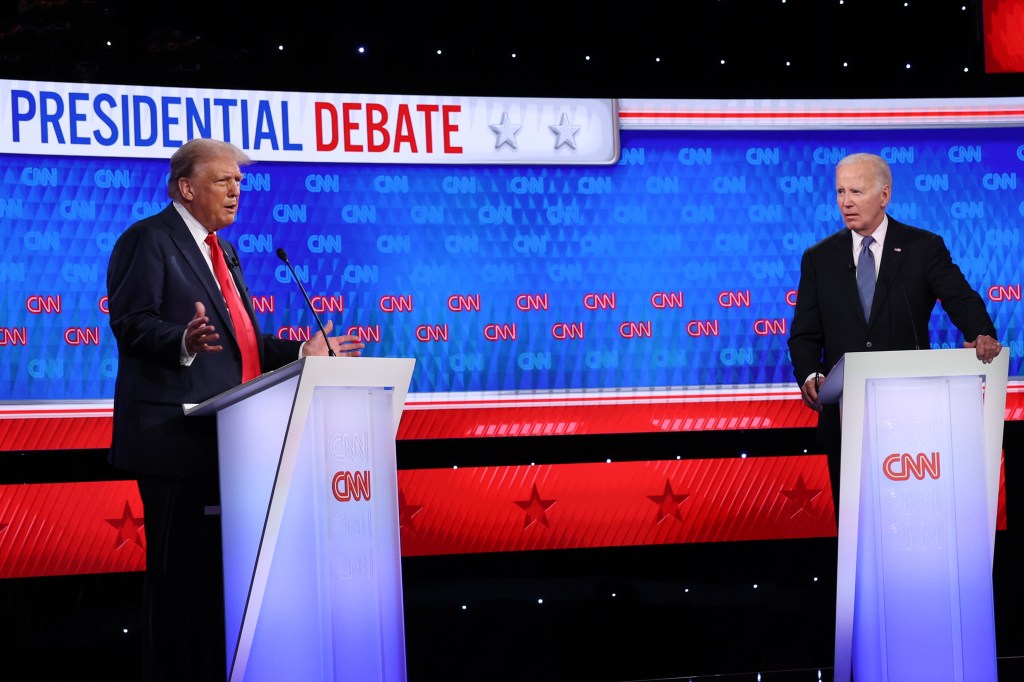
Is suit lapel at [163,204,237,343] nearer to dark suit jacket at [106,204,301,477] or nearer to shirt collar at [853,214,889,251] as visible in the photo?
dark suit jacket at [106,204,301,477]

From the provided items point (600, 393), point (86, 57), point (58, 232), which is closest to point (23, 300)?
point (58, 232)

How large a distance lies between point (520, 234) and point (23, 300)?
167cm

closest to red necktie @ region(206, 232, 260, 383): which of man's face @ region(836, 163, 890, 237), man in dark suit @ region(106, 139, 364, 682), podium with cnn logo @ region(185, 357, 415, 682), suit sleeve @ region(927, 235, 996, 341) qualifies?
man in dark suit @ region(106, 139, 364, 682)

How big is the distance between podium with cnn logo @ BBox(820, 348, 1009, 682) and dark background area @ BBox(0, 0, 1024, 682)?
1.44 m

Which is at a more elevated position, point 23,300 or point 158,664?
point 23,300

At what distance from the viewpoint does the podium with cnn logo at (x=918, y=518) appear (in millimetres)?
2689

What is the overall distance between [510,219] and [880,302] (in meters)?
1.33

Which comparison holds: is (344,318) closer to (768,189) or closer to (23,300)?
(23,300)

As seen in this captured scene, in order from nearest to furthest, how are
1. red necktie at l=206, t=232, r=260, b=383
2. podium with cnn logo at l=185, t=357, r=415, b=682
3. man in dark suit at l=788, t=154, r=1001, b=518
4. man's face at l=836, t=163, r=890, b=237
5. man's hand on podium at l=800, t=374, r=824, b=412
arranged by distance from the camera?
podium with cnn logo at l=185, t=357, r=415, b=682, red necktie at l=206, t=232, r=260, b=383, man's hand on podium at l=800, t=374, r=824, b=412, man in dark suit at l=788, t=154, r=1001, b=518, man's face at l=836, t=163, r=890, b=237

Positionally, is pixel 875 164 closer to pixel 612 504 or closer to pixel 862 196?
pixel 862 196

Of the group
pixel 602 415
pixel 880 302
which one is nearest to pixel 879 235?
pixel 880 302

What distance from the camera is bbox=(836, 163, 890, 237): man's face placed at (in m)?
3.56

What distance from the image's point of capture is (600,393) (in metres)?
4.16

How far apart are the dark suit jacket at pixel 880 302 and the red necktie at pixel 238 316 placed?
161 cm
